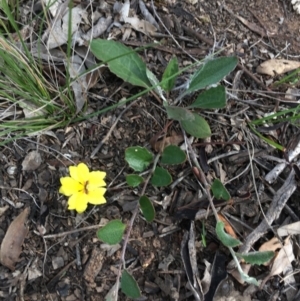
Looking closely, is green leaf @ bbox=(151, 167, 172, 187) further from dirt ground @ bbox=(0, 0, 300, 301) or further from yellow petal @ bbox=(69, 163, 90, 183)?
yellow petal @ bbox=(69, 163, 90, 183)

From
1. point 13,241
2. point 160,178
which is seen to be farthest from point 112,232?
point 13,241

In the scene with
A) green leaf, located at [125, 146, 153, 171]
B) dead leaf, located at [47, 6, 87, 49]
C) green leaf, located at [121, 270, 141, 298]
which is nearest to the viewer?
green leaf, located at [121, 270, 141, 298]

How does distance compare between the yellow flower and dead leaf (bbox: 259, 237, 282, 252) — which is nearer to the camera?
the yellow flower

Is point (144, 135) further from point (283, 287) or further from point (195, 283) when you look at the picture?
point (283, 287)

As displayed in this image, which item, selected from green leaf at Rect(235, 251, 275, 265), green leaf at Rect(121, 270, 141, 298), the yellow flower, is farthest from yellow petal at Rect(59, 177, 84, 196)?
green leaf at Rect(235, 251, 275, 265)

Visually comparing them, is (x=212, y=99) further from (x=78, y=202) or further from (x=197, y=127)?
(x=78, y=202)

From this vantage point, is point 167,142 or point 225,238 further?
point 167,142

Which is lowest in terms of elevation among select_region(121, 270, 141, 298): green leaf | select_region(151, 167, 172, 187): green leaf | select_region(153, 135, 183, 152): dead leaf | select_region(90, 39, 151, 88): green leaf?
select_region(121, 270, 141, 298): green leaf

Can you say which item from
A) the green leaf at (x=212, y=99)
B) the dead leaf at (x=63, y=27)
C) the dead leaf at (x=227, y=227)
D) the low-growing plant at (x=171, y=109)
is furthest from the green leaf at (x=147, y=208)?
the dead leaf at (x=63, y=27)
